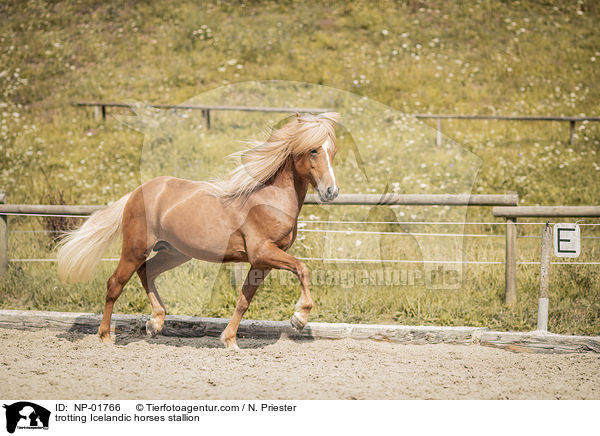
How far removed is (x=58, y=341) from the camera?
17.5ft

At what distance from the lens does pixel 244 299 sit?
498 centimetres

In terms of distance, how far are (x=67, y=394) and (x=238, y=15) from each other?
643 inches

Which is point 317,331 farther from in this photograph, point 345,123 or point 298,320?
point 345,123

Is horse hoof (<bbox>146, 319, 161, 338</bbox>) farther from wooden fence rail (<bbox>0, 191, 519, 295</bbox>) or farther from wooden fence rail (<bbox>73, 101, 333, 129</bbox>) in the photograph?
wooden fence rail (<bbox>73, 101, 333, 129</bbox>)

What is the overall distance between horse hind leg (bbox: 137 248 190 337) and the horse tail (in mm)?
381

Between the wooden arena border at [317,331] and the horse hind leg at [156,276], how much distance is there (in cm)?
38

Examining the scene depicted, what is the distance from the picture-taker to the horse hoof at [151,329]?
5109 mm

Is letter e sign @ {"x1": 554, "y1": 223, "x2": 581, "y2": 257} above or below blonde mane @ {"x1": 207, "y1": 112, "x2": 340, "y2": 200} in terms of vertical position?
below

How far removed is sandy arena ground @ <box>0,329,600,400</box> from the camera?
4.01 meters

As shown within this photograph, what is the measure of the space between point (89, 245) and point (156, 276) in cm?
63

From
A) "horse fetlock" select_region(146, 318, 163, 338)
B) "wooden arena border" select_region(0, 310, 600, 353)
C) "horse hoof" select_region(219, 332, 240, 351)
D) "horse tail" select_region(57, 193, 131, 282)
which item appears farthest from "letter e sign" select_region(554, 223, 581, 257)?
"horse tail" select_region(57, 193, 131, 282)
